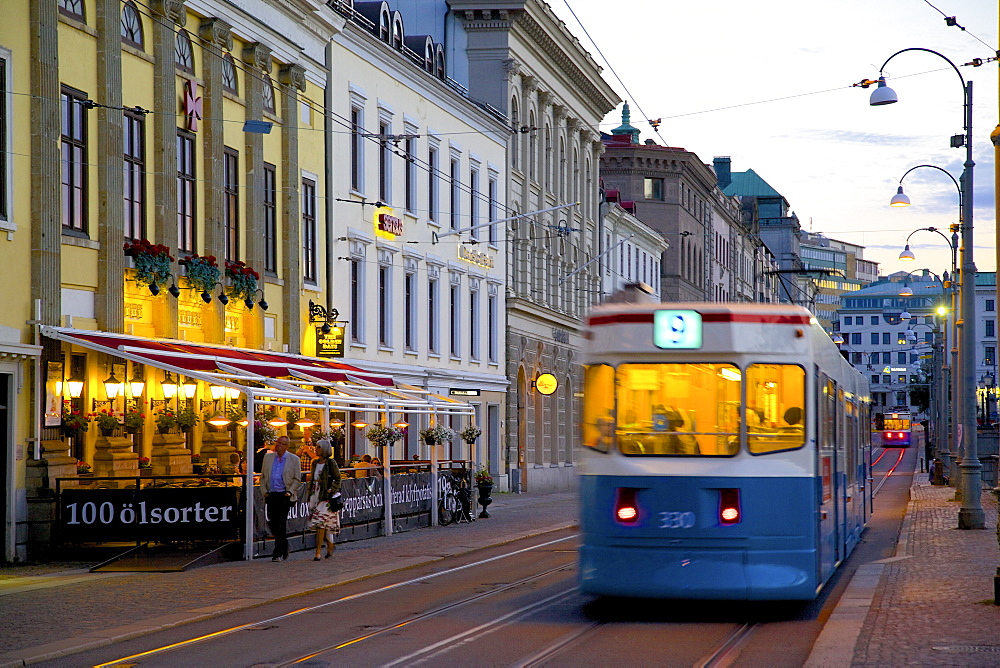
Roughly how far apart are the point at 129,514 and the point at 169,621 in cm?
711

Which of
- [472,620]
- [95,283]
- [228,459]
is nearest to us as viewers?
[472,620]

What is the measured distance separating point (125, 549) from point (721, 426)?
11018 millimetres

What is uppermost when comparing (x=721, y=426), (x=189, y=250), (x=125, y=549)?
(x=189, y=250)

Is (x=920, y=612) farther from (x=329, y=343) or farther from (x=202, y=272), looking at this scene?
(x=329, y=343)

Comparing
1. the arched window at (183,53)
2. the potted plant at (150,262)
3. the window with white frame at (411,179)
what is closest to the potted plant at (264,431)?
the potted plant at (150,262)

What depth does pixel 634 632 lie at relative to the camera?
13.4 m

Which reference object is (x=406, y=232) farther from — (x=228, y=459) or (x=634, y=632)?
(x=634, y=632)

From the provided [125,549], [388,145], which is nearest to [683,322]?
[125,549]

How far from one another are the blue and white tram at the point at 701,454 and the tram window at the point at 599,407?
13 mm

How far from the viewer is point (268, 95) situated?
31422 millimetres

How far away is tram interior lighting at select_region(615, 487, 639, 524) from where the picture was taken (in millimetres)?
13805

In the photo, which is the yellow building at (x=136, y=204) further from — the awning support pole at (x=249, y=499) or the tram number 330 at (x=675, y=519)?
the tram number 330 at (x=675, y=519)

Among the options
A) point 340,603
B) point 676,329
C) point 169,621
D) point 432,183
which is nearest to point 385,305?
point 432,183

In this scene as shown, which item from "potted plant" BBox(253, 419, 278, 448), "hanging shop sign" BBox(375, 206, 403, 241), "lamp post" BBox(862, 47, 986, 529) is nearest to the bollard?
"lamp post" BBox(862, 47, 986, 529)
